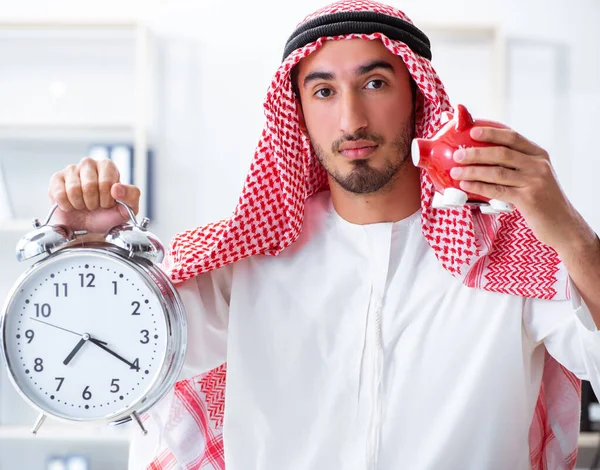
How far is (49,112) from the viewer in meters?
3.41

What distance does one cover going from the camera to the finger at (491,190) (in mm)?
1077

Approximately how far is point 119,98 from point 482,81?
1592 mm

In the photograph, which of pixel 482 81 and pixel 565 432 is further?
pixel 482 81

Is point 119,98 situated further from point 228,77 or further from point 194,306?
point 194,306

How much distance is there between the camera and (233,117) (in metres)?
3.39

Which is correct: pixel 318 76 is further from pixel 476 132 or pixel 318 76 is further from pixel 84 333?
pixel 84 333

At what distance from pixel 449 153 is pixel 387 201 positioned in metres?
0.50

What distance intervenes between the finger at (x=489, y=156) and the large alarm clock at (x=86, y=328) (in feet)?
1.70

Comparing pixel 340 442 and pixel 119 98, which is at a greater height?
pixel 119 98

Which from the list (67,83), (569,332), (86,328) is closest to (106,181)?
(86,328)

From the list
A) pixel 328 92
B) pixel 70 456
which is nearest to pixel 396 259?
pixel 328 92


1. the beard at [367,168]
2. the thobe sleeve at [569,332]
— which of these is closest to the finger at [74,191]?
the beard at [367,168]

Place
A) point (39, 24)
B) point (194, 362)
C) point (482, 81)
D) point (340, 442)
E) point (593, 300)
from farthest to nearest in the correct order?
point (482, 81) → point (39, 24) → point (194, 362) → point (340, 442) → point (593, 300)

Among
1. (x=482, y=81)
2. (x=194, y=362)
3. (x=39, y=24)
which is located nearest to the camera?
(x=194, y=362)
